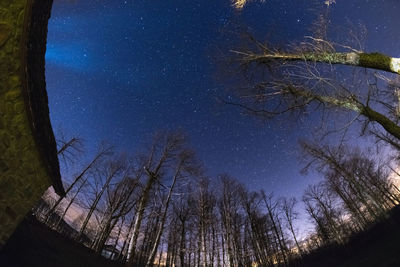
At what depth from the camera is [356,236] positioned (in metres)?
21.3

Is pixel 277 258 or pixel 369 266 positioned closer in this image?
pixel 369 266

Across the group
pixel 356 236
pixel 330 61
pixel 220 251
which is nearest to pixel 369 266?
pixel 356 236

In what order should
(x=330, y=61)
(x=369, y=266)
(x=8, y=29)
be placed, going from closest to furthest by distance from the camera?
(x=8, y=29)
(x=330, y=61)
(x=369, y=266)

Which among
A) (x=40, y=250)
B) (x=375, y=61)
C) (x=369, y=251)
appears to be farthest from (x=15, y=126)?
(x=369, y=251)

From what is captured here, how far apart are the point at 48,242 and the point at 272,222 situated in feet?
91.0

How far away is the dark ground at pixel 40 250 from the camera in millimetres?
7648

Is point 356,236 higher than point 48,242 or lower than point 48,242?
higher

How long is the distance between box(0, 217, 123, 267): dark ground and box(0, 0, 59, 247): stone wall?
22.4ft

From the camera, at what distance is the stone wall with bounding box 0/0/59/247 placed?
2.41m

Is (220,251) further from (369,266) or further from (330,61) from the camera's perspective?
(330,61)

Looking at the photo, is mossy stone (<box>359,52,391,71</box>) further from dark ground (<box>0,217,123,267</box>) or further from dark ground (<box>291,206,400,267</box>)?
dark ground (<box>291,206,400,267</box>)

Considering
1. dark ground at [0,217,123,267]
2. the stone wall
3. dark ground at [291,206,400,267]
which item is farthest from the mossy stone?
dark ground at [291,206,400,267]

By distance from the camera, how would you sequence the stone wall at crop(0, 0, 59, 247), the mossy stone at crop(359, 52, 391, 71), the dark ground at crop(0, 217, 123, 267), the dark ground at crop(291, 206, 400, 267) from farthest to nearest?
the dark ground at crop(291, 206, 400, 267)
the dark ground at crop(0, 217, 123, 267)
the mossy stone at crop(359, 52, 391, 71)
the stone wall at crop(0, 0, 59, 247)

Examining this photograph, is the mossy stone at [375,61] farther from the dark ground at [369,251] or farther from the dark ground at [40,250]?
the dark ground at [369,251]
